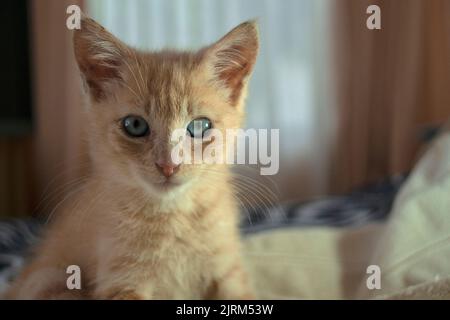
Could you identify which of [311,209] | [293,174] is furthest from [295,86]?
[311,209]

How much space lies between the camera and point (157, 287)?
0.83m

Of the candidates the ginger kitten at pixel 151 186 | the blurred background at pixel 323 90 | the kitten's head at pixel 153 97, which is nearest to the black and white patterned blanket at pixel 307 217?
the blurred background at pixel 323 90

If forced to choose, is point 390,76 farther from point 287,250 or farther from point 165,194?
point 165,194

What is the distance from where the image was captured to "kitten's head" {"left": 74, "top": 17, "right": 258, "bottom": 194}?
0.72 meters

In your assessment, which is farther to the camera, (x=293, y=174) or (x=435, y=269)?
(x=293, y=174)

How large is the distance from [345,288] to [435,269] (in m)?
0.24

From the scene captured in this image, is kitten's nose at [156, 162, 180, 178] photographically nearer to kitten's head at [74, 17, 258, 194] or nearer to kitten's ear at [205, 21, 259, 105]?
kitten's head at [74, 17, 258, 194]

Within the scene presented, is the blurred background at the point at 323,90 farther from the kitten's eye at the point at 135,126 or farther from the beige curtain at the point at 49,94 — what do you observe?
the kitten's eye at the point at 135,126

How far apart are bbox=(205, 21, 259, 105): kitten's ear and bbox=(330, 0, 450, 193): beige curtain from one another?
0.77m

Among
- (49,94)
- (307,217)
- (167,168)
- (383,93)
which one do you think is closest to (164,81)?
(167,168)

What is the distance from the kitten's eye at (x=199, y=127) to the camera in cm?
74

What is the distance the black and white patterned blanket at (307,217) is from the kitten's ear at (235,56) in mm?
734

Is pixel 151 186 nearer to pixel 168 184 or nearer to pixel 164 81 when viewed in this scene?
pixel 168 184

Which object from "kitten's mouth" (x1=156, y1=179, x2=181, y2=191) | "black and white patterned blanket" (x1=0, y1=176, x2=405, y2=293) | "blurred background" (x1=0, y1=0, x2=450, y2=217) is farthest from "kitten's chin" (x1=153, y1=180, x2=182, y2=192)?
"black and white patterned blanket" (x1=0, y1=176, x2=405, y2=293)
